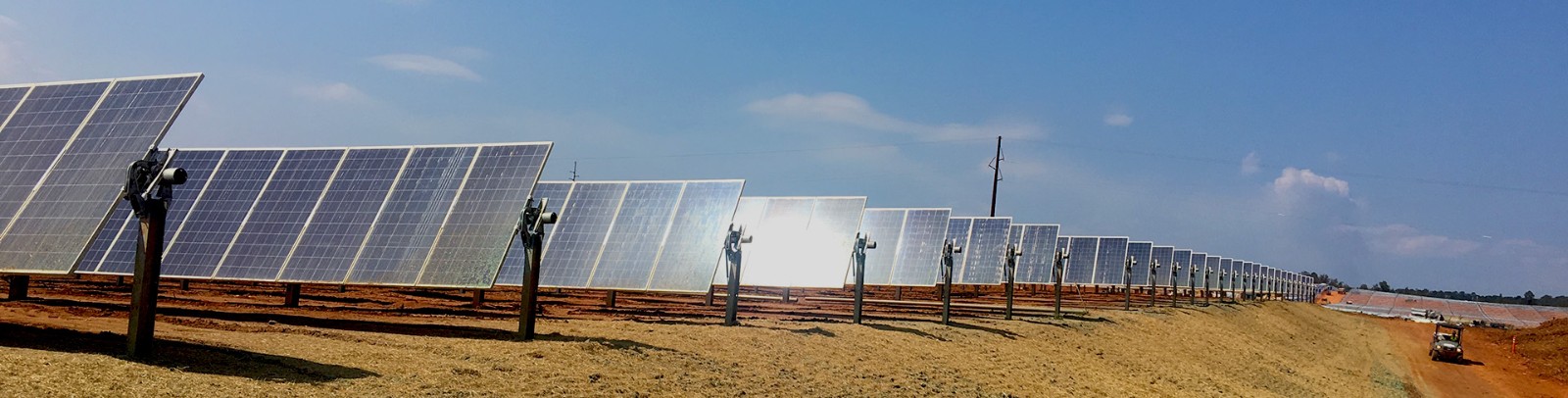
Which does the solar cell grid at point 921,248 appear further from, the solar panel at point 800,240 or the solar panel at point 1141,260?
the solar panel at point 1141,260

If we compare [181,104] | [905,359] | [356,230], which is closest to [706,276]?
[905,359]

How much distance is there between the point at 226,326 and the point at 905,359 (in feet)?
43.6

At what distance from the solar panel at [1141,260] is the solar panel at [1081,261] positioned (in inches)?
112

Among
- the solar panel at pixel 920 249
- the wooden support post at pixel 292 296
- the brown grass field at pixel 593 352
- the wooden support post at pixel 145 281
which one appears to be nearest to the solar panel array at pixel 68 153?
the wooden support post at pixel 145 281

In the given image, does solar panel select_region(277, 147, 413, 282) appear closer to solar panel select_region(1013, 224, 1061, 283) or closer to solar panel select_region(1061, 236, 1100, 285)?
solar panel select_region(1013, 224, 1061, 283)

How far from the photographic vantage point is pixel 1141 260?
3356 inches

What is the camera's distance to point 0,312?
2066cm

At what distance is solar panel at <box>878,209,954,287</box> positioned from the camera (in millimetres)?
43625

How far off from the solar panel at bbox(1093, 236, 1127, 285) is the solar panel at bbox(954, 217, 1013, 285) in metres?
19.6

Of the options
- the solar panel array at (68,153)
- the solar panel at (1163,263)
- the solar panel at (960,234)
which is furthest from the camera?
the solar panel at (1163,263)

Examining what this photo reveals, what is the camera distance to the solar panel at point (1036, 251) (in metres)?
68.1

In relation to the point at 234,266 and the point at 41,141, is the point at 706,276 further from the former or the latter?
the point at 41,141

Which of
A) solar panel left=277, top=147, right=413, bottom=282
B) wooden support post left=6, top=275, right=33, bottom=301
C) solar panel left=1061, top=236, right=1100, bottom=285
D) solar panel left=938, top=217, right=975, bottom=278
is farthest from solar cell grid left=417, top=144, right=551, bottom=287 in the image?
solar panel left=1061, top=236, right=1100, bottom=285

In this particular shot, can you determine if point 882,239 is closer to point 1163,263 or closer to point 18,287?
point 18,287
